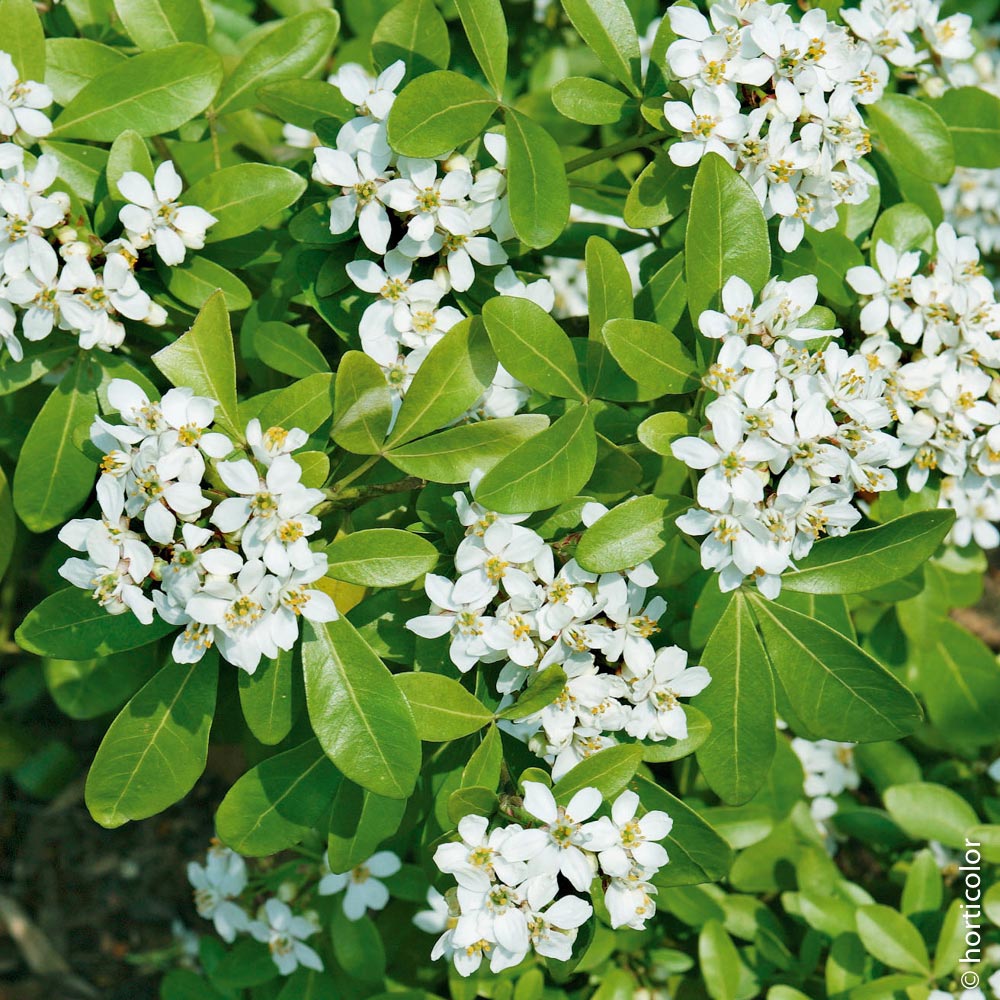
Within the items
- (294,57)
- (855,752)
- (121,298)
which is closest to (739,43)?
Answer: (294,57)

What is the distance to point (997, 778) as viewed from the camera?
332 cm

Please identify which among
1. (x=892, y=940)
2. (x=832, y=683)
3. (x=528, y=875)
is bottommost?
(x=892, y=940)

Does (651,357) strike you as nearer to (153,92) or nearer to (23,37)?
(153,92)

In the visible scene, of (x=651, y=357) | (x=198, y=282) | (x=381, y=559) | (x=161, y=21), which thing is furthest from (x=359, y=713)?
(x=161, y=21)

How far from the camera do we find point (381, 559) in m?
1.88

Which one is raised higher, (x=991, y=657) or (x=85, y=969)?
A: (x=991, y=657)

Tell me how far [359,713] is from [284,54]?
66.1 inches

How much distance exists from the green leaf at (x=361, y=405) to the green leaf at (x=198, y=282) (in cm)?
45

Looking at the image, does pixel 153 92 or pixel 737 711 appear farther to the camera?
pixel 153 92

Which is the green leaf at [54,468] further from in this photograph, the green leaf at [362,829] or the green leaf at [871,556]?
the green leaf at [871,556]

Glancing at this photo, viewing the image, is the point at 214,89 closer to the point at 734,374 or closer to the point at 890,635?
the point at 734,374

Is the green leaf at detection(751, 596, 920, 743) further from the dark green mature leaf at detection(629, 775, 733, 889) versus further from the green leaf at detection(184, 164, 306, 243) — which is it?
the green leaf at detection(184, 164, 306, 243)

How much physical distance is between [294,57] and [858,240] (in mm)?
1567

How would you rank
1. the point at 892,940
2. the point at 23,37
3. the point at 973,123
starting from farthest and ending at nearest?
the point at 892,940
the point at 973,123
the point at 23,37
